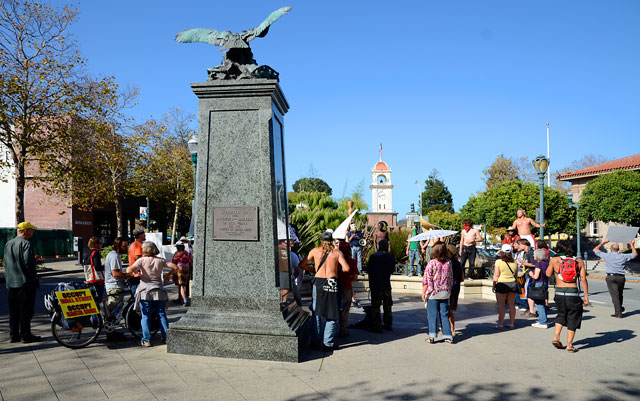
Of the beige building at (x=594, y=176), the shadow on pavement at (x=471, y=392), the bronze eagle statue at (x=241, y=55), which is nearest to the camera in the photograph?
the shadow on pavement at (x=471, y=392)

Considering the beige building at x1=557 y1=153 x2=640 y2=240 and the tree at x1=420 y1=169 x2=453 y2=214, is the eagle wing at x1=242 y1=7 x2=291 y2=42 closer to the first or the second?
the beige building at x1=557 y1=153 x2=640 y2=240

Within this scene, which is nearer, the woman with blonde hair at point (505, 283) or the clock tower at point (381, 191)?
the woman with blonde hair at point (505, 283)

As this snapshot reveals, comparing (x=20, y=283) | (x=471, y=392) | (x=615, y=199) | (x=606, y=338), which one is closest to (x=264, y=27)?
(x=20, y=283)

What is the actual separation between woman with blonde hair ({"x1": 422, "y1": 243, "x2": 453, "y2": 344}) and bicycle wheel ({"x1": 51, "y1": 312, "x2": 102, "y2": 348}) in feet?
16.0

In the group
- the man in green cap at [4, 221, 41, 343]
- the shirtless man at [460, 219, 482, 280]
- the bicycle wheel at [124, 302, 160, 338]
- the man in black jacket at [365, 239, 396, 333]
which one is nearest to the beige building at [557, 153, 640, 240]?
the shirtless man at [460, 219, 482, 280]

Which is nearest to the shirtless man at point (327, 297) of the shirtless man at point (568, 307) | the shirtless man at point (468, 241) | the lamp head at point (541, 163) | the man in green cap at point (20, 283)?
the shirtless man at point (568, 307)

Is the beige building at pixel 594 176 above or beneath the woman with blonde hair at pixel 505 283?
above

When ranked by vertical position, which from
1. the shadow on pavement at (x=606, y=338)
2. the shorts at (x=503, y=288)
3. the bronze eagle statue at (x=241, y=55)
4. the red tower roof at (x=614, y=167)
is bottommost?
the shadow on pavement at (x=606, y=338)

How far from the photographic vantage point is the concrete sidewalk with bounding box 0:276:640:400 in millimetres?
4926

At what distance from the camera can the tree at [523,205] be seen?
40.8 meters

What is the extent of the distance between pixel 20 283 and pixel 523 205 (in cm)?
4157

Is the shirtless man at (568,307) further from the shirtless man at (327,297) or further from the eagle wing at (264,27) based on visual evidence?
the eagle wing at (264,27)

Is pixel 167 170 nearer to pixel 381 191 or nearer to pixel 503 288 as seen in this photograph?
pixel 503 288

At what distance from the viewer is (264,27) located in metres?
6.50
